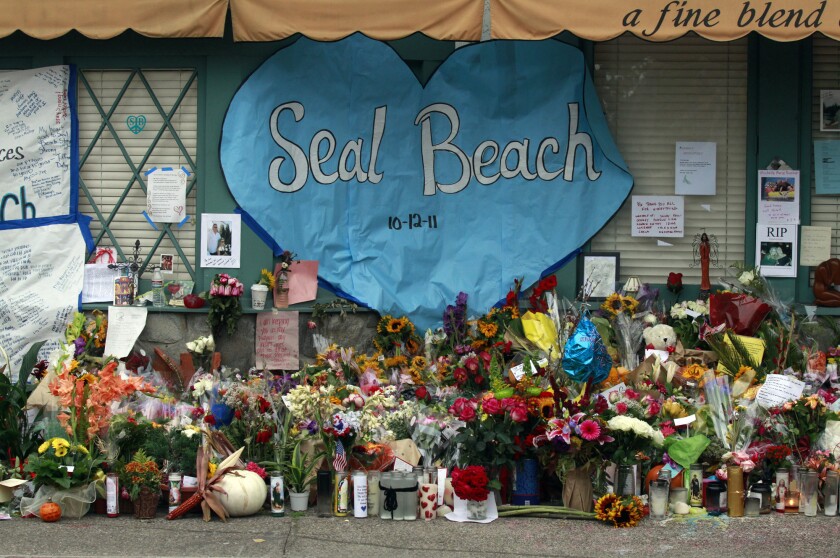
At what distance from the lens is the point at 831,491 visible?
6918 mm

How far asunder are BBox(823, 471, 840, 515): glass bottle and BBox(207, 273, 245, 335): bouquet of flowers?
182 inches

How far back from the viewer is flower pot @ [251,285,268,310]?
8906 millimetres

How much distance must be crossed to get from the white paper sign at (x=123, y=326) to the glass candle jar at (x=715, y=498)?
4.64 meters

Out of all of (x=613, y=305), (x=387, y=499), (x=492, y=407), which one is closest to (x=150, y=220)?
(x=387, y=499)

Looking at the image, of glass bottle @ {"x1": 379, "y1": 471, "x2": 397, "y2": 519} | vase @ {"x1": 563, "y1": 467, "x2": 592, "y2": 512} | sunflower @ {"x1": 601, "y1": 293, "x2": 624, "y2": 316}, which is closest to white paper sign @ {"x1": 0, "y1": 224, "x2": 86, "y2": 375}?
glass bottle @ {"x1": 379, "y1": 471, "x2": 397, "y2": 519}

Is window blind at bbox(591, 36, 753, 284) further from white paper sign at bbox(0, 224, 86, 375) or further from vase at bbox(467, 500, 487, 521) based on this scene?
white paper sign at bbox(0, 224, 86, 375)

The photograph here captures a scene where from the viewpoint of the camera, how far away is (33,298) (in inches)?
357

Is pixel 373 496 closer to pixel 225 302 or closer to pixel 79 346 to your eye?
pixel 225 302

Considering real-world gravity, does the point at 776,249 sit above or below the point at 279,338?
above

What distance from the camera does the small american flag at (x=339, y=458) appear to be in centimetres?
701

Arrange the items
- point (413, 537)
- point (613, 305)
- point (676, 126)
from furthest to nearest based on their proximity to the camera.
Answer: point (676, 126)
point (613, 305)
point (413, 537)

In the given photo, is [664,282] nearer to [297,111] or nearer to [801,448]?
[801,448]

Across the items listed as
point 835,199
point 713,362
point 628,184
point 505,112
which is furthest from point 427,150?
point 835,199

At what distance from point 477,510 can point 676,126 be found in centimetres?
408
